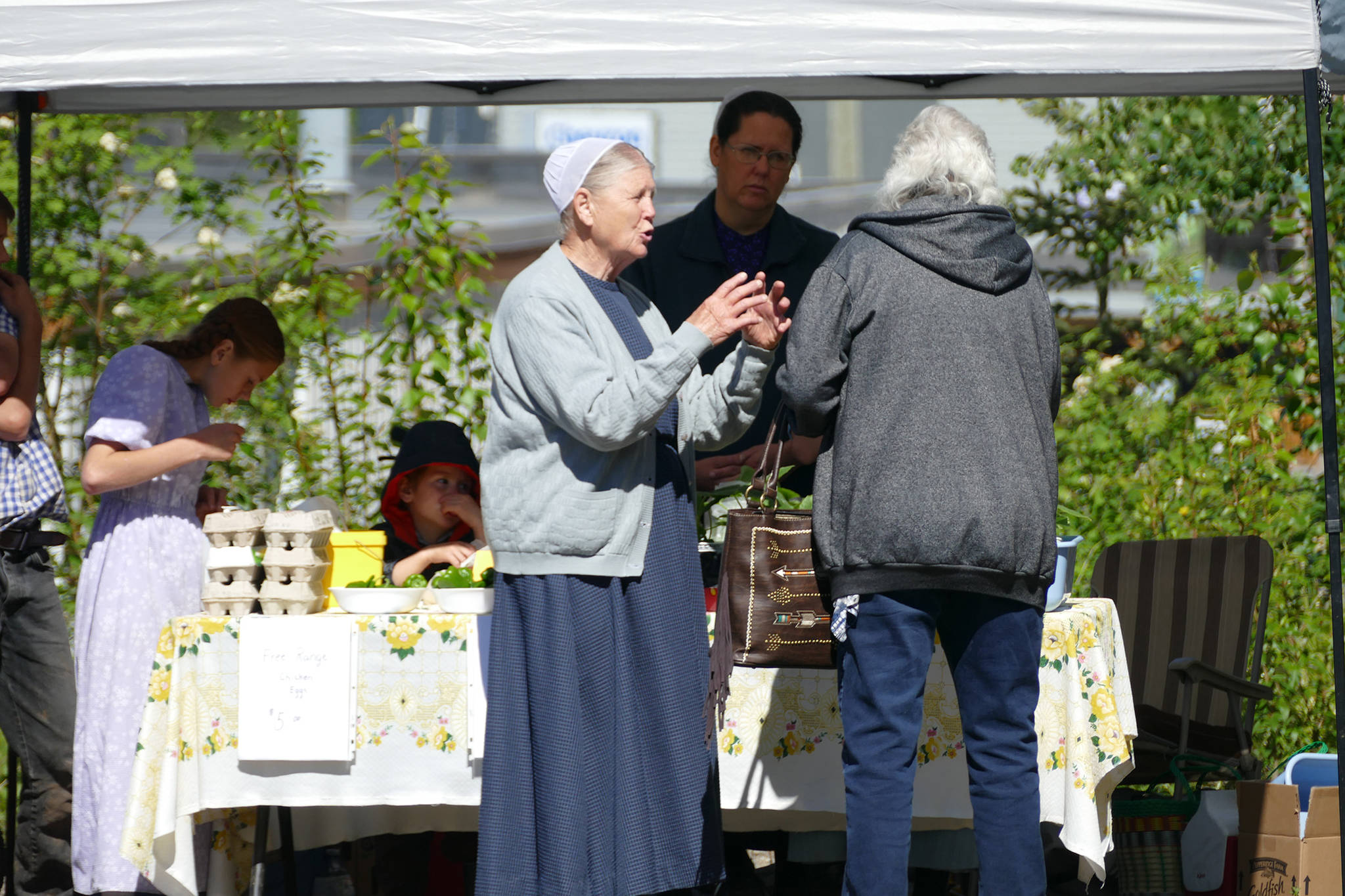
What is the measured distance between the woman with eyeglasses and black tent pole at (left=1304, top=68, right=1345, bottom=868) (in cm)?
141

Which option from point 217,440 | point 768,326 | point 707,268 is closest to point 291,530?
point 217,440

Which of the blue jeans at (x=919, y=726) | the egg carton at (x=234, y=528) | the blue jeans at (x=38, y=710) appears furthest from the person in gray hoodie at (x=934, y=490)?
the blue jeans at (x=38, y=710)

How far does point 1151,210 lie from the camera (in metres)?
7.02

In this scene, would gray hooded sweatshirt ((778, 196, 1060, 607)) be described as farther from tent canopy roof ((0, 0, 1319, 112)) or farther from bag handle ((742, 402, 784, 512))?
tent canopy roof ((0, 0, 1319, 112))

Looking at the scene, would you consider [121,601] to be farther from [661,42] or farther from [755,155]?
[755,155]

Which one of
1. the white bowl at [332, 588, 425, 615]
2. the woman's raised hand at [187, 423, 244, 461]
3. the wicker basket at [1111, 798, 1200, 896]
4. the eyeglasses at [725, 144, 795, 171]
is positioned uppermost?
the eyeglasses at [725, 144, 795, 171]

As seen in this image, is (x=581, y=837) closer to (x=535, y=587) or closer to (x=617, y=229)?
(x=535, y=587)

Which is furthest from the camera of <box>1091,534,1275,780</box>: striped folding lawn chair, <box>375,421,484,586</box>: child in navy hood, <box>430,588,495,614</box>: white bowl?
<box>1091,534,1275,780</box>: striped folding lawn chair

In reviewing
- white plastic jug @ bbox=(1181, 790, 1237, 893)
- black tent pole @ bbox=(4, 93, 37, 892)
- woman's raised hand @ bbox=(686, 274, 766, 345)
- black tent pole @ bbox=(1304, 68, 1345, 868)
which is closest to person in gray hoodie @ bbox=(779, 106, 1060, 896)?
woman's raised hand @ bbox=(686, 274, 766, 345)

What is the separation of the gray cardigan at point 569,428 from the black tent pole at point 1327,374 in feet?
Answer: 4.22

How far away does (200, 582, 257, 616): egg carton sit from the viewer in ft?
10.6

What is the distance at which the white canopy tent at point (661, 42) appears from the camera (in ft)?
9.53

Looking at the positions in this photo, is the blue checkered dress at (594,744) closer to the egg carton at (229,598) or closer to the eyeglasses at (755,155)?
the egg carton at (229,598)

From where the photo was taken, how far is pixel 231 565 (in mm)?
3240
